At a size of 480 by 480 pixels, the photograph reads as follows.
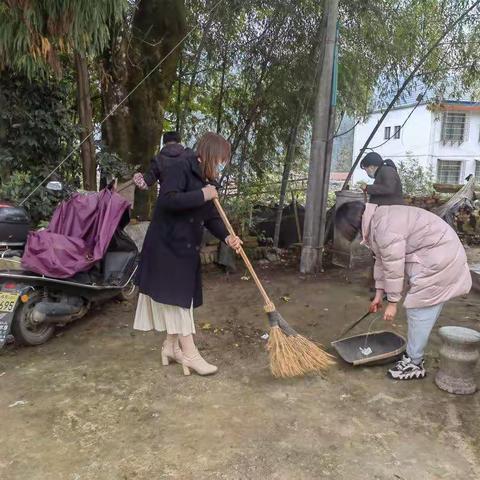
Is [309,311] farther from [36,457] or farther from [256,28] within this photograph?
[256,28]

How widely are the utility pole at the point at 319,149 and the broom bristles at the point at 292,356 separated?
2562mm

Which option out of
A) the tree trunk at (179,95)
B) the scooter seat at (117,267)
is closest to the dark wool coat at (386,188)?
the scooter seat at (117,267)

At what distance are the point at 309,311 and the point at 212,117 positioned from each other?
3.19 m

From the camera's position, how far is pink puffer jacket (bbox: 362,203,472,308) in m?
2.66

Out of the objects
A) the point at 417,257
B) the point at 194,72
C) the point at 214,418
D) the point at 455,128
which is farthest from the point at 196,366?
the point at 455,128

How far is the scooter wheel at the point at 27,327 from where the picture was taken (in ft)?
10.4

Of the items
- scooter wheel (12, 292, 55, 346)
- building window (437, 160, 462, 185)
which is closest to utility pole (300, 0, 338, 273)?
scooter wheel (12, 292, 55, 346)

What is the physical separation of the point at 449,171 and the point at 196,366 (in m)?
18.7

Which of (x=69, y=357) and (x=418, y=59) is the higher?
(x=418, y=59)

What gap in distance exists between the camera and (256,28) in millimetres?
5461

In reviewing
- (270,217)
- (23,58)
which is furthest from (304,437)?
(270,217)

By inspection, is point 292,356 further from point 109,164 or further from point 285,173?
point 285,173

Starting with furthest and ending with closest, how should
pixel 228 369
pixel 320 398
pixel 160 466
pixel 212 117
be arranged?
pixel 212 117, pixel 228 369, pixel 320 398, pixel 160 466

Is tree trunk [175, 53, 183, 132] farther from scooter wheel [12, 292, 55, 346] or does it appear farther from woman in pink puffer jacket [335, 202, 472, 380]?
woman in pink puffer jacket [335, 202, 472, 380]
